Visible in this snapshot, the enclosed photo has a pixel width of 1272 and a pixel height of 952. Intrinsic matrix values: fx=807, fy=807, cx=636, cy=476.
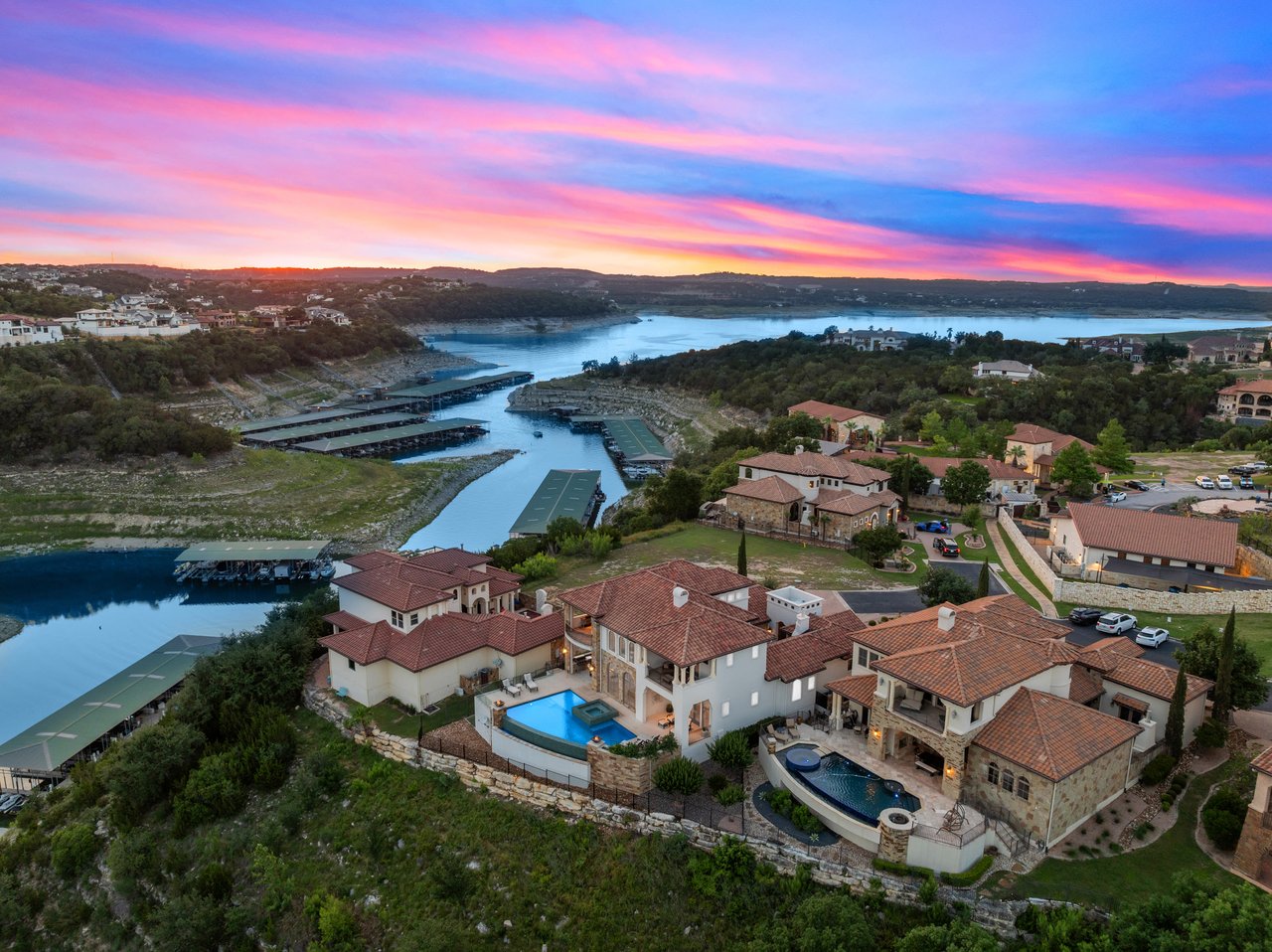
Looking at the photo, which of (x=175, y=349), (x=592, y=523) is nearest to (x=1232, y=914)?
(x=592, y=523)

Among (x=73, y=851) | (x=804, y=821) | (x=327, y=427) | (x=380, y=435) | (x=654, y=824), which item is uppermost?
(x=804, y=821)

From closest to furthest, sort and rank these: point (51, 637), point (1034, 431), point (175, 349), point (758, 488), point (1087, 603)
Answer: point (1087, 603)
point (51, 637)
point (758, 488)
point (1034, 431)
point (175, 349)

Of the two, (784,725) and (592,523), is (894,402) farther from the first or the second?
(784,725)

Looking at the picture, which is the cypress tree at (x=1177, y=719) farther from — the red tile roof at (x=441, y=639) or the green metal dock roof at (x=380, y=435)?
the green metal dock roof at (x=380, y=435)

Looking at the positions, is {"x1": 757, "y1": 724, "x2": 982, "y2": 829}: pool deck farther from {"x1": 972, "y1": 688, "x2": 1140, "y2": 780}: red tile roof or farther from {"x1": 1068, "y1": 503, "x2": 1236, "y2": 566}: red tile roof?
{"x1": 1068, "y1": 503, "x2": 1236, "y2": 566}: red tile roof

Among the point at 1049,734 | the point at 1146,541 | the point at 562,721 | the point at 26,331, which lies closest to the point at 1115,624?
the point at 1146,541

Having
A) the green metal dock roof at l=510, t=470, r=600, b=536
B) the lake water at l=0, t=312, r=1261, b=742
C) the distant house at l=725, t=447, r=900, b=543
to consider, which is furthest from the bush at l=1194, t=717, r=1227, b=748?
the lake water at l=0, t=312, r=1261, b=742

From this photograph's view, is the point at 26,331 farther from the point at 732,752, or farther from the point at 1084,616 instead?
the point at 1084,616
